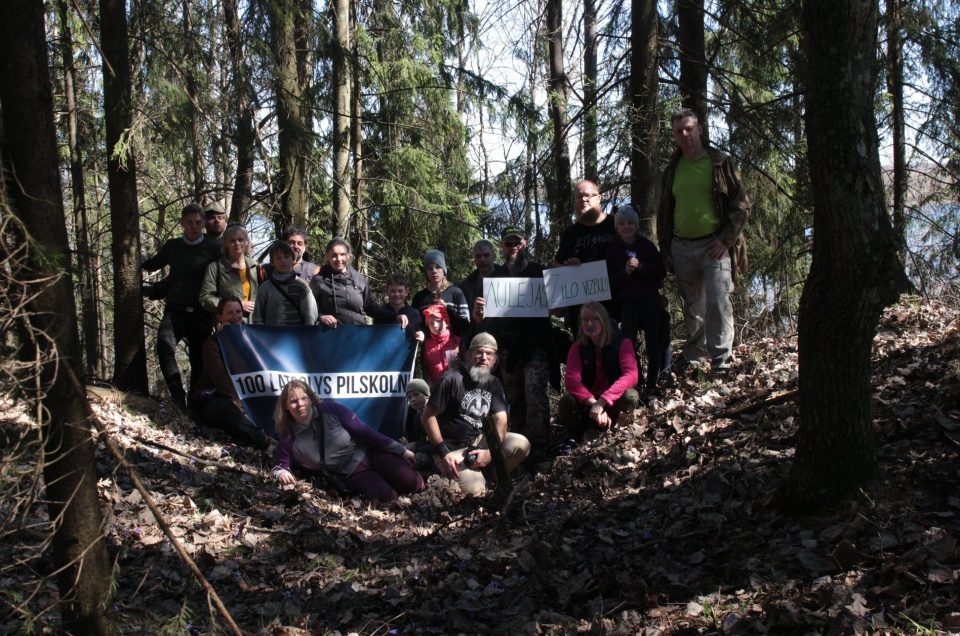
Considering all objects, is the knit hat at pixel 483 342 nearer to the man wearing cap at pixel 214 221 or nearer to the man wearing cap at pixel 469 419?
the man wearing cap at pixel 469 419

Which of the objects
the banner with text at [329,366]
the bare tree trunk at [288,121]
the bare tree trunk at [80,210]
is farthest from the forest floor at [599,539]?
the bare tree trunk at [80,210]

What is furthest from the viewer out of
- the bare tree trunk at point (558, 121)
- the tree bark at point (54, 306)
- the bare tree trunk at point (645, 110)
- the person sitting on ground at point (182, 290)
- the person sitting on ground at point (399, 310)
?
the bare tree trunk at point (558, 121)

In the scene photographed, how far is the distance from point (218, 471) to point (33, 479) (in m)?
4.30

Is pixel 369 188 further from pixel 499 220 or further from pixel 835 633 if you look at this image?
pixel 835 633

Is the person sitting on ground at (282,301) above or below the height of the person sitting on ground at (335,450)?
above

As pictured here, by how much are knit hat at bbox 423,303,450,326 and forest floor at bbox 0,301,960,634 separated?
6.49ft

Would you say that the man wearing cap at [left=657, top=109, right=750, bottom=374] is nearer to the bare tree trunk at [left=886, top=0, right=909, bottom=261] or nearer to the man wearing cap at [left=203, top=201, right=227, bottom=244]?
the bare tree trunk at [left=886, top=0, right=909, bottom=261]

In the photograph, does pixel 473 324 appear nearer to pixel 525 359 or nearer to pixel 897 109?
pixel 525 359

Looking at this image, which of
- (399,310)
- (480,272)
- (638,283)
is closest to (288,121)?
(399,310)

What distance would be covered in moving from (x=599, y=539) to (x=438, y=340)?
3.72 metres

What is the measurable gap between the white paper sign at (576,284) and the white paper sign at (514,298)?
107mm

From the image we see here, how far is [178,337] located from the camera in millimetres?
9203

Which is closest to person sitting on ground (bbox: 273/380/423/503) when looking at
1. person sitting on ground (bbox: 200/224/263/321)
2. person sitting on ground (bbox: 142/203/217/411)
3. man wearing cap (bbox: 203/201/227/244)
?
person sitting on ground (bbox: 200/224/263/321)

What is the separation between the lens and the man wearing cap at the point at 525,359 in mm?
8914
